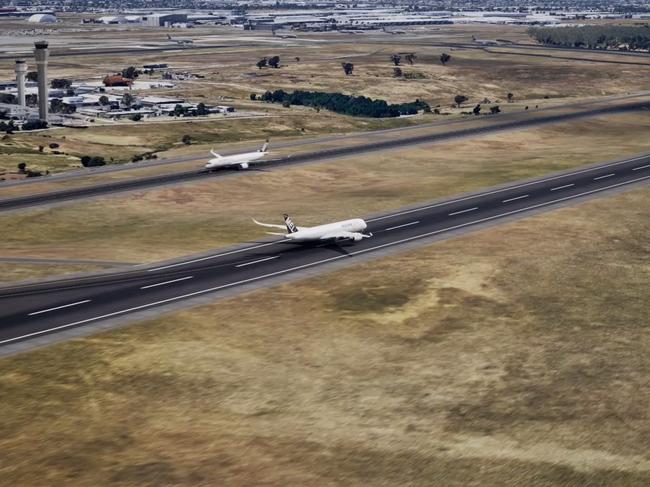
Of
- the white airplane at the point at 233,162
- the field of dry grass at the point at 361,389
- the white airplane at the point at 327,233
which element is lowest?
the field of dry grass at the point at 361,389

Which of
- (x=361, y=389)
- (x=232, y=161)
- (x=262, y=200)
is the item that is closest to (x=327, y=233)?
(x=262, y=200)

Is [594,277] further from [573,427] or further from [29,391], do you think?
[29,391]

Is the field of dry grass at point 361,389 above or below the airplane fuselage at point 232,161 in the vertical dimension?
below

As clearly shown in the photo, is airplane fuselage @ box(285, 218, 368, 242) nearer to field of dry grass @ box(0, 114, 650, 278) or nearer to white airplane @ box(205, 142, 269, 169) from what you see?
field of dry grass @ box(0, 114, 650, 278)

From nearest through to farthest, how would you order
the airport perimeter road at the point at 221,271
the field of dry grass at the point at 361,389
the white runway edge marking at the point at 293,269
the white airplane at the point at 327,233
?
the field of dry grass at the point at 361,389
the white runway edge marking at the point at 293,269
the airport perimeter road at the point at 221,271
the white airplane at the point at 327,233

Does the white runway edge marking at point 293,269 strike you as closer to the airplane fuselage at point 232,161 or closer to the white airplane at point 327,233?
the white airplane at point 327,233

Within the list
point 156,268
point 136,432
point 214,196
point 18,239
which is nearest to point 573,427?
point 136,432

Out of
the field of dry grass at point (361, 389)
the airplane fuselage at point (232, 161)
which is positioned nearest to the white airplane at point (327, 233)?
the field of dry grass at point (361, 389)
